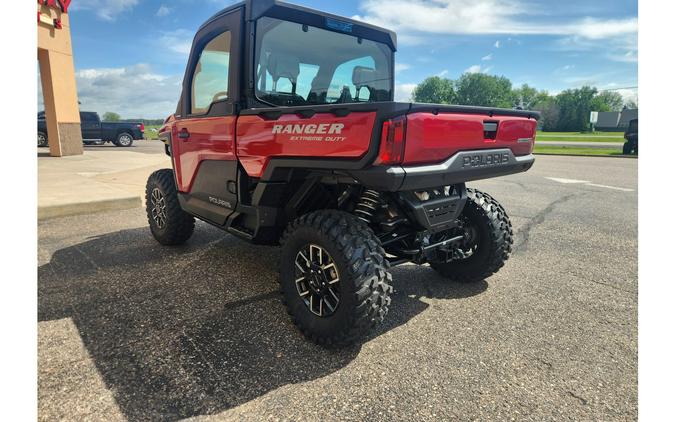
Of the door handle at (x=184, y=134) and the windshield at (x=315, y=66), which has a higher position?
the windshield at (x=315, y=66)

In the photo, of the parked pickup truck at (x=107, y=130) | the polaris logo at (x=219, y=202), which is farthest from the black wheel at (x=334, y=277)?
the parked pickup truck at (x=107, y=130)

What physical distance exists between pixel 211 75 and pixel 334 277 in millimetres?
2248

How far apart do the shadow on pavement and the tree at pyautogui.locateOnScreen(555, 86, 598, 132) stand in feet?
274

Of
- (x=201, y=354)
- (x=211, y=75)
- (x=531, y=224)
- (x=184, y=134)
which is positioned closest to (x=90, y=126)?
(x=184, y=134)

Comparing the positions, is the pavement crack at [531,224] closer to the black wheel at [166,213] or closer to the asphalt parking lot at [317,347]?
the asphalt parking lot at [317,347]

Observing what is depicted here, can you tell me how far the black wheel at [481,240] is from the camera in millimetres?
3471

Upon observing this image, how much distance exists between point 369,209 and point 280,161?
0.76 m

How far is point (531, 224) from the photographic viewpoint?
595cm

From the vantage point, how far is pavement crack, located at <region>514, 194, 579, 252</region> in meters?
4.95

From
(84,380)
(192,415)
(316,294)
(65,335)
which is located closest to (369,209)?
(316,294)

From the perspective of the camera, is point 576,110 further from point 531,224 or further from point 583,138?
point 531,224

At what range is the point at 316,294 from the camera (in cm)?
275

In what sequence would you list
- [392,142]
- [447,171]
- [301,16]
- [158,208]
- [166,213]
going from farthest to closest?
[158,208] < [166,213] < [301,16] < [447,171] < [392,142]

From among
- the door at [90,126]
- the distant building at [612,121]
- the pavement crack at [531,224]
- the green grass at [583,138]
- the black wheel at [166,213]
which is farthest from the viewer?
the distant building at [612,121]
